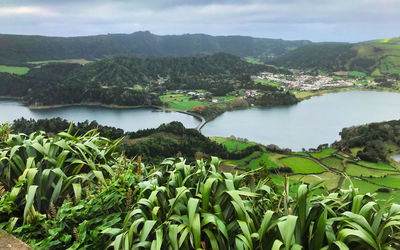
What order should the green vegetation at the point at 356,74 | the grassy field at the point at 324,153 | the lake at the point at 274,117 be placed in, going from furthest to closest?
the green vegetation at the point at 356,74 < the lake at the point at 274,117 < the grassy field at the point at 324,153

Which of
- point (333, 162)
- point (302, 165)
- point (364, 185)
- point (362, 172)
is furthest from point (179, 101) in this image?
point (364, 185)

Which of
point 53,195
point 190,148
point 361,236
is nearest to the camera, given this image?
point 361,236

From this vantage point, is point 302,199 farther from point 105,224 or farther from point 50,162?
point 50,162

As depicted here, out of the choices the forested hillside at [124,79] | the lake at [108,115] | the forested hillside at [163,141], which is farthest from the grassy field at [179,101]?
the forested hillside at [163,141]

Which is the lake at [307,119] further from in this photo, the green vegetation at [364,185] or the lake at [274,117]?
the green vegetation at [364,185]

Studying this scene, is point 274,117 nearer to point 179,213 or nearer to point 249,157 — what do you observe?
point 249,157

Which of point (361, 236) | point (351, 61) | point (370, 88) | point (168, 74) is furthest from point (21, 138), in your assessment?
point (351, 61)
